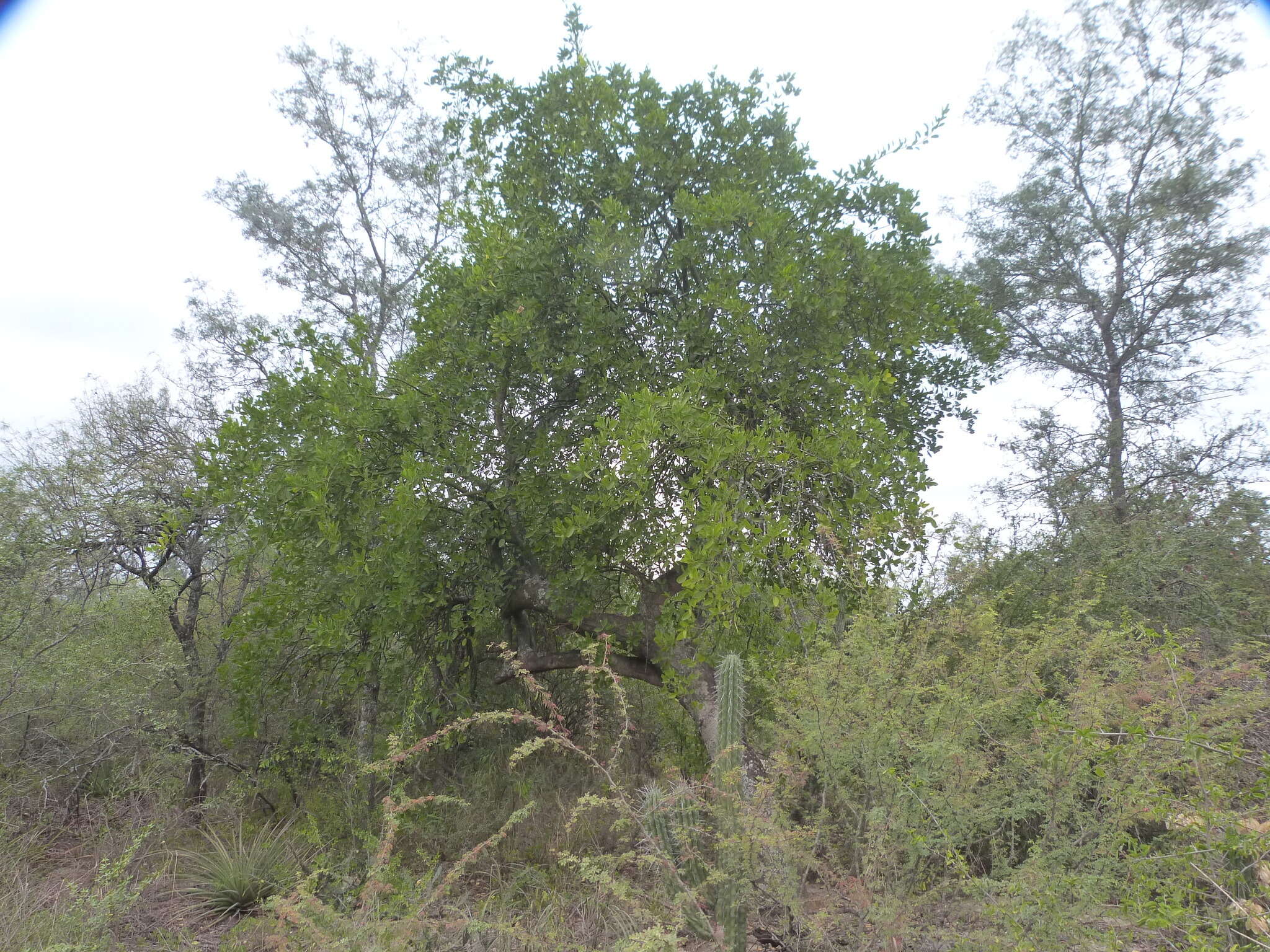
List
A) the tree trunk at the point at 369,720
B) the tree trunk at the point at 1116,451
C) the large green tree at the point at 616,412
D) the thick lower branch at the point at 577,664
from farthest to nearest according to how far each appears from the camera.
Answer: the tree trunk at the point at 1116,451, the thick lower branch at the point at 577,664, the tree trunk at the point at 369,720, the large green tree at the point at 616,412

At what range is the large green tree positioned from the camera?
5.18m

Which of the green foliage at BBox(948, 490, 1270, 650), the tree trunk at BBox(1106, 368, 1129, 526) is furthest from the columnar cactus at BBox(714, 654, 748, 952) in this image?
the tree trunk at BBox(1106, 368, 1129, 526)

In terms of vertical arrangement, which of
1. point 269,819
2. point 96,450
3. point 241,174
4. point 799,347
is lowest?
point 269,819

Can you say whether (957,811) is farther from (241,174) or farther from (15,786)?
(241,174)

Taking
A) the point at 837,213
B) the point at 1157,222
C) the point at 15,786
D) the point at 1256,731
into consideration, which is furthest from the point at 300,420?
the point at 1157,222

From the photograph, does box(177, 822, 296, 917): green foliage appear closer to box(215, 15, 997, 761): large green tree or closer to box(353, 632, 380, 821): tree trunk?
box(353, 632, 380, 821): tree trunk

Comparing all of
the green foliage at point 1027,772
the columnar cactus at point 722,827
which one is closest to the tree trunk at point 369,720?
the columnar cactus at point 722,827

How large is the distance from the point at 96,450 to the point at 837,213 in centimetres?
774

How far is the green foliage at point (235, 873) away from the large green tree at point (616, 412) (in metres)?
1.36

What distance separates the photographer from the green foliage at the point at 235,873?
5543 millimetres

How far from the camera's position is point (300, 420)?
20.5 ft

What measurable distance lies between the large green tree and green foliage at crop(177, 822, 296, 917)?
4.45 ft

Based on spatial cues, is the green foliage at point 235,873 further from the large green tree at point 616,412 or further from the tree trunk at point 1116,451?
the tree trunk at point 1116,451

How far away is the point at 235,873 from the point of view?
5594 mm
